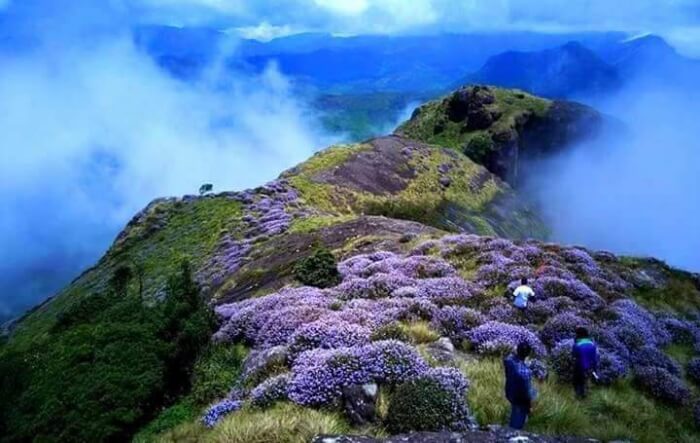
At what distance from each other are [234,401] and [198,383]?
3.54 meters

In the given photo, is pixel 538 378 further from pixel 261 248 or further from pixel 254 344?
pixel 261 248

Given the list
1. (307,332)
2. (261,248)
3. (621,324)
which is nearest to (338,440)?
(307,332)

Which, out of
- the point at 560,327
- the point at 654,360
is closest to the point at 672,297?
the point at 654,360

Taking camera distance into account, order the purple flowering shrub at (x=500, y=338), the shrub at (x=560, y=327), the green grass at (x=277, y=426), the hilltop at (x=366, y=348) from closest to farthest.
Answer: the green grass at (x=277, y=426) → the hilltop at (x=366, y=348) → the purple flowering shrub at (x=500, y=338) → the shrub at (x=560, y=327)

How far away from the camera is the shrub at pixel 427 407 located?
37.7 ft

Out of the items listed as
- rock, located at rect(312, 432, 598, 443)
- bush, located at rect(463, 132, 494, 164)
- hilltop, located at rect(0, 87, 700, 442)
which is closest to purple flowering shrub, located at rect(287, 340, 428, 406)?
hilltop, located at rect(0, 87, 700, 442)

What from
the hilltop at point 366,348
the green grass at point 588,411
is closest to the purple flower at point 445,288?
the hilltop at point 366,348

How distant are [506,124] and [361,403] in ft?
466

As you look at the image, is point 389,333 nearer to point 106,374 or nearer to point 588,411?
point 588,411

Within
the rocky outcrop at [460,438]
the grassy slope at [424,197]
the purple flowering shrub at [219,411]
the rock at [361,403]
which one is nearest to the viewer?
the rocky outcrop at [460,438]

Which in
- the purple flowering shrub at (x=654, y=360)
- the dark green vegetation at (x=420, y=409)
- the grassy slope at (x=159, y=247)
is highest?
the grassy slope at (x=159, y=247)

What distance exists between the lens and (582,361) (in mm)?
14312

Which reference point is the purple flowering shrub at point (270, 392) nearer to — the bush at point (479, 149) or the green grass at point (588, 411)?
the green grass at point (588, 411)

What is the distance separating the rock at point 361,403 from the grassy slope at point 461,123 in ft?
433
